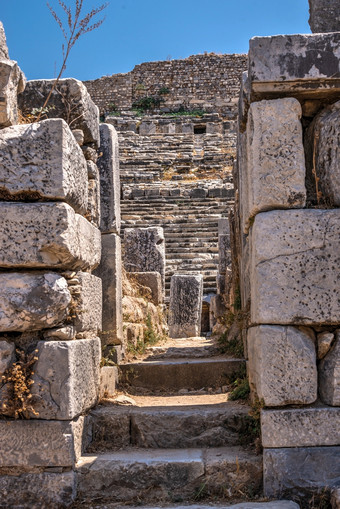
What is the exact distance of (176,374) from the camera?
607 centimetres

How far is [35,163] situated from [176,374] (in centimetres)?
285

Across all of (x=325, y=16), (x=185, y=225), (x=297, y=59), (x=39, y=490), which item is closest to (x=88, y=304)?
(x=39, y=490)

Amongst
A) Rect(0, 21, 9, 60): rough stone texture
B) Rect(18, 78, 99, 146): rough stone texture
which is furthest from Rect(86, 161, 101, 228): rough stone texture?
Rect(0, 21, 9, 60): rough stone texture

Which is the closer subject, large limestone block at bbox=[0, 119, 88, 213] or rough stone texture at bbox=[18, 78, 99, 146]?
large limestone block at bbox=[0, 119, 88, 213]

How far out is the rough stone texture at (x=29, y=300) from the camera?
12.9ft

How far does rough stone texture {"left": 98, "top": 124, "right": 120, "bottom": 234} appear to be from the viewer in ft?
19.4

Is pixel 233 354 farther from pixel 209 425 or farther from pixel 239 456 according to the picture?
pixel 239 456

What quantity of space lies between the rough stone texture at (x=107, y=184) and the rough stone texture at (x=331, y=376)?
2.70 m

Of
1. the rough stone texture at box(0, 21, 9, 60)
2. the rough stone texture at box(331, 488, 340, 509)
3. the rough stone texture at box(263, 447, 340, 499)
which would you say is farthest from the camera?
the rough stone texture at box(0, 21, 9, 60)

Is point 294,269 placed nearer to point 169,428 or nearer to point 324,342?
point 324,342

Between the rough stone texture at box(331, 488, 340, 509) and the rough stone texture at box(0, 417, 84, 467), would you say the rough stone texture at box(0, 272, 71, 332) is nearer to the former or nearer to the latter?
the rough stone texture at box(0, 417, 84, 467)

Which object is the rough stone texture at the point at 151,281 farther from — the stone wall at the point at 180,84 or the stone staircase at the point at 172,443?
the stone wall at the point at 180,84

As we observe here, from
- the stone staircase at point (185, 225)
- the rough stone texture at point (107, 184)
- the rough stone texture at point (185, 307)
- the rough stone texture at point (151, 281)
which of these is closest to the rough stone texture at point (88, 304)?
the rough stone texture at point (107, 184)

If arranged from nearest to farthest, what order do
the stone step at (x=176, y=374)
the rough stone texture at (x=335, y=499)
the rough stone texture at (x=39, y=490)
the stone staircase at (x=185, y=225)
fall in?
1. the rough stone texture at (x=335, y=499)
2. the rough stone texture at (x=39, y=490)
3. the stone step at (x=176, y=374)
4. the stone staircase at (x=185, y=225)
